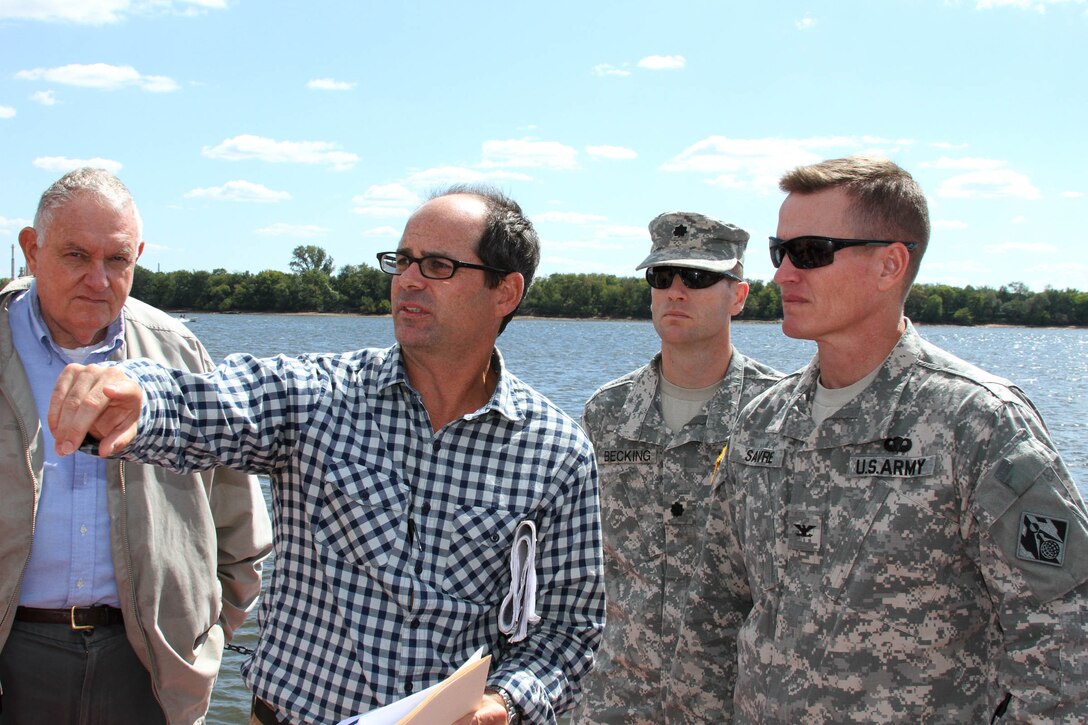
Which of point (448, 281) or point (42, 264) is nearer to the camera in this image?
point (448, 281)

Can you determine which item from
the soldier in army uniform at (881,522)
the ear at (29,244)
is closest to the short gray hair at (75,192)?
the ear at (29,244)

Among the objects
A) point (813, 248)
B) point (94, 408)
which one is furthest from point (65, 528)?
point (813, 248)

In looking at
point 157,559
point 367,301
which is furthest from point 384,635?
point 367,301

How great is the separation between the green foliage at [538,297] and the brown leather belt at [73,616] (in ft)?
244

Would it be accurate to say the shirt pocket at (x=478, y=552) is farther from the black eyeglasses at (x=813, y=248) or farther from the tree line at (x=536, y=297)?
the tree line at (x=536, y=297)

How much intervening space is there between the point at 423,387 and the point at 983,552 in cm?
155

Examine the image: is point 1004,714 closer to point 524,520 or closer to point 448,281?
point 524,520

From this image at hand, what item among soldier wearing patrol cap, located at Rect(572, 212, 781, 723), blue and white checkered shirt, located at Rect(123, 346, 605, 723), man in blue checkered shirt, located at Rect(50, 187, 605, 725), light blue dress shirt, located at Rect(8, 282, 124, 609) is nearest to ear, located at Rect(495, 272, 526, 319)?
man in blue checkered shirt, located at Rect(50, 187, 605, 725)

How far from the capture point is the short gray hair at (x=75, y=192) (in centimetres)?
341

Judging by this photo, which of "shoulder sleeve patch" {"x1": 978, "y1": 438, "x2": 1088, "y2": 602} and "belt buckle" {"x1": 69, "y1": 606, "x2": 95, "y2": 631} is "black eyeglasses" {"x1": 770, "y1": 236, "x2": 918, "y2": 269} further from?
"belt buckle" {"x1": 69, "y1": 606, "x2": 95, "y2": 631}

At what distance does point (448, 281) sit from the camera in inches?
108

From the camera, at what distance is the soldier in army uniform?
2332 millimetres

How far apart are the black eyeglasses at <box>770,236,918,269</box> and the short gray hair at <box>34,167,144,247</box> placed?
7.69 ft

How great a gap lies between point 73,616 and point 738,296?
302 centimetres
